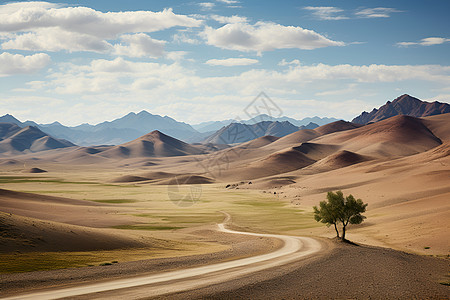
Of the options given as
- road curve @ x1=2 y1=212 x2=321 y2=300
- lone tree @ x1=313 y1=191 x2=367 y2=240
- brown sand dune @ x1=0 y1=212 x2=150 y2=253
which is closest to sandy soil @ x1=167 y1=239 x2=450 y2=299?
road curve @ x1=2 y1=212 x2=321 y2=300


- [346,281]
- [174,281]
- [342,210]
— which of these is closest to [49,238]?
[174,281]

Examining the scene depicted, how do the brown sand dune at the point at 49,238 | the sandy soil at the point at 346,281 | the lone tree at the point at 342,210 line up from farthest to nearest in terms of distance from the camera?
1. the lone tree at the point at 342,210
2. the brown sand dune at the point at 49,238
3. the sandy soil at the point at 346,281

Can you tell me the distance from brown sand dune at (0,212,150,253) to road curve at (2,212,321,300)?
994cm

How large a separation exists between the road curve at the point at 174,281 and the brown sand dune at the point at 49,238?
994 centimetres

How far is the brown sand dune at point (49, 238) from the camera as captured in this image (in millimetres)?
30184

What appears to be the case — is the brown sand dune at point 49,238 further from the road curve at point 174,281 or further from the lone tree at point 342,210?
the lone tree at point 342,210

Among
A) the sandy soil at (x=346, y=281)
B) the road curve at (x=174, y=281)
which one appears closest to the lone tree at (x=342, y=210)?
the road curve at (x=174, y=281)

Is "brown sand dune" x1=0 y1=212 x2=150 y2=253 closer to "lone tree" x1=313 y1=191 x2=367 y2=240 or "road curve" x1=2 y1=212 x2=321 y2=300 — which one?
"road curve" x1=2 y1=212 x2=321 y2=300

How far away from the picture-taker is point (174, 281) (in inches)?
963

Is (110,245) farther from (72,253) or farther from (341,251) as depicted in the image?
(341,251)

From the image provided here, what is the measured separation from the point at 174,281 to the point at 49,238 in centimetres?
1489

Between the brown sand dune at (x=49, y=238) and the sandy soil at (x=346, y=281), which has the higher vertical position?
the brown sand dune at (x=49, y=238)

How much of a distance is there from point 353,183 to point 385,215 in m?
58.5

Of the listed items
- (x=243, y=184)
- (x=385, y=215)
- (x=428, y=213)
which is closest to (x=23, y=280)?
(x=428, y=213)
